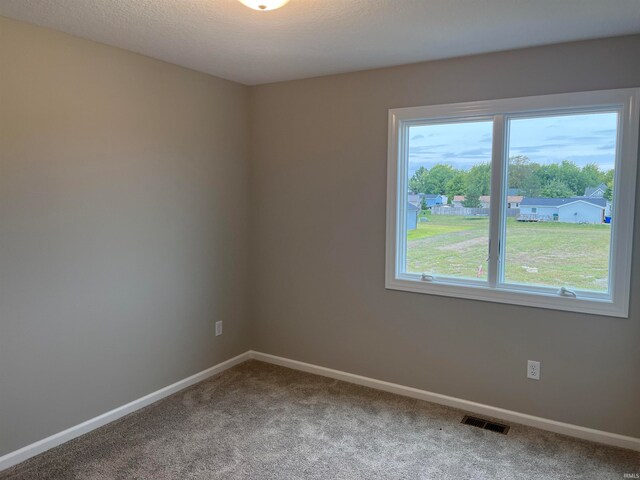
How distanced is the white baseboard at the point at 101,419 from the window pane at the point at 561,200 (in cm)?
243

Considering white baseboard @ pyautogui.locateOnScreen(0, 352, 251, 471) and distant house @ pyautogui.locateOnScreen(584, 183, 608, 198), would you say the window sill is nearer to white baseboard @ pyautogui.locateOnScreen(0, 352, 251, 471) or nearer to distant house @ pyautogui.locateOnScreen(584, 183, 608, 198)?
distant house @ pyautogui.locateOnScreen(584, 183, 608, 198)

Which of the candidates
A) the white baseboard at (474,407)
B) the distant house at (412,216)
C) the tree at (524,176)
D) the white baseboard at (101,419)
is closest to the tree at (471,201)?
the tree at (524,176)

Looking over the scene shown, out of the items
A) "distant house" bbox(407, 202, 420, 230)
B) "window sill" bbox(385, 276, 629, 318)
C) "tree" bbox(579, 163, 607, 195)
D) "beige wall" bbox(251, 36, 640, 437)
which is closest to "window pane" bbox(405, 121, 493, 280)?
"distant house" bbox(407, 202, 420, 230)

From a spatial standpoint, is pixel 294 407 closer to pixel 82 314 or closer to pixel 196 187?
pixel 82 314

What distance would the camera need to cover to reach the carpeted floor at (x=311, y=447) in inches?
97.1

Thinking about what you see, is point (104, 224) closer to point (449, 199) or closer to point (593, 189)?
point (449, 199)

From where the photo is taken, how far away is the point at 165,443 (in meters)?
2.74

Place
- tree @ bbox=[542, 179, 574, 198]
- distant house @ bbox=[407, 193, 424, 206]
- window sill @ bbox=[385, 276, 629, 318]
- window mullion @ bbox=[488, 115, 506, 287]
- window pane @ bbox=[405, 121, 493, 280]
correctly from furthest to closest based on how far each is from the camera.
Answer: distant house @ bbox=[407, 193, 424, 206] < window pane @ bbox=[405, 121, 493, 280] < window mullion @ bbox=[488, 115, 506, 287] < tree @ bbox=[542, 179, 574, 198] < window sill @ bbox=[385, 276, 629, 318]

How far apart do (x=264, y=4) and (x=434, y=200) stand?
1.83 m

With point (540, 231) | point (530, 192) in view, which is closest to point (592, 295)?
point (540, 231)

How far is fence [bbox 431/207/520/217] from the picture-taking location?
3.04m

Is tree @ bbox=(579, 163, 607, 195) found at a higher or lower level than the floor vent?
higher

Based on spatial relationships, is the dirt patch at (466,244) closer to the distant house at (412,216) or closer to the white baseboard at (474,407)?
the distant house at (412,216)

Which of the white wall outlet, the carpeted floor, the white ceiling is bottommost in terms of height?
the carpeted floor
